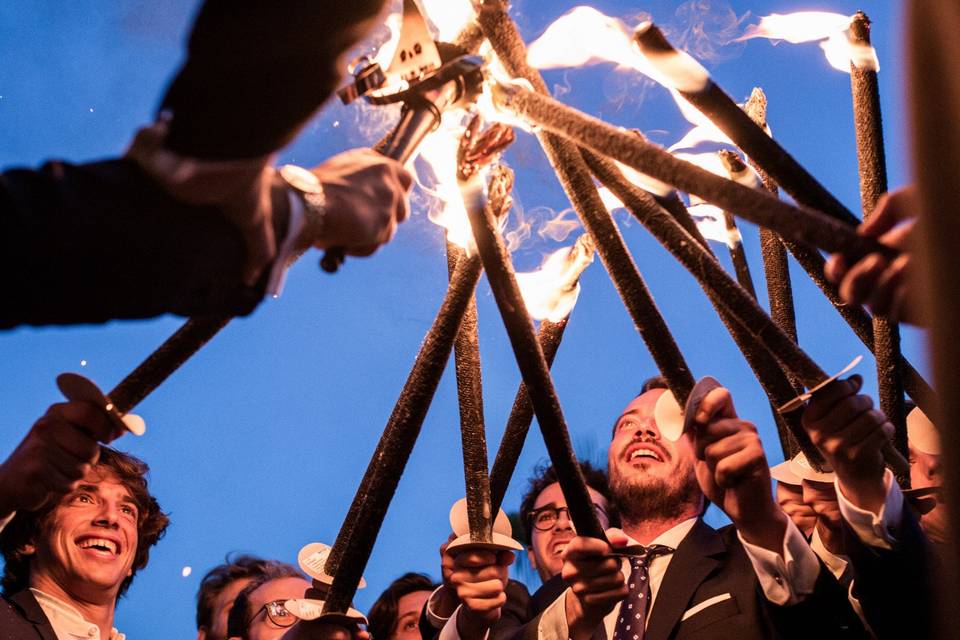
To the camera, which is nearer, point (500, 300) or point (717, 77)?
point (500, 300)

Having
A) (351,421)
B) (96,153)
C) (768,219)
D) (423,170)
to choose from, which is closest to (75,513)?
(423,170)

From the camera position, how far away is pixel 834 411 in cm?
217

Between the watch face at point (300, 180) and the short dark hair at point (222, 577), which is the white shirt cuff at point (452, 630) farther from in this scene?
the short dark hair at point (222, 577)

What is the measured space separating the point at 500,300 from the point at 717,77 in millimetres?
14632

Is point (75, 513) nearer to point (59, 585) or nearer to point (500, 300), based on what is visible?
point (59, 585)

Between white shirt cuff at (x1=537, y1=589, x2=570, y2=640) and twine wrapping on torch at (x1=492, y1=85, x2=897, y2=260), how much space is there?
5.35 feet

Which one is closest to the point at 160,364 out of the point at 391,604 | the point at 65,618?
the point at 65,618

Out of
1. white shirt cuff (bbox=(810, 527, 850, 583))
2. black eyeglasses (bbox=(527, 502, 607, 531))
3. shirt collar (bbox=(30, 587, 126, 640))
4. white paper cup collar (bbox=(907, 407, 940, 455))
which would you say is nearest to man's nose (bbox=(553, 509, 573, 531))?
black eyeglasses (bbox=(527, 502, 607, 531))

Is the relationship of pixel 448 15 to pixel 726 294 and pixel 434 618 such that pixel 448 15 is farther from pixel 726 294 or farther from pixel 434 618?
pixel 434 618

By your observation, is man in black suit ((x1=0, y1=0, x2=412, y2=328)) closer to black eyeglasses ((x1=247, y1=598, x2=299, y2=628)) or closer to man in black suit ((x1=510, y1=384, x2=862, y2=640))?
man in black suit ((x1=510, y1=384, x2=862, y2=640))

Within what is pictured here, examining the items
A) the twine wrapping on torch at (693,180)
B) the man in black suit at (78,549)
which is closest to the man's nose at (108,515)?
the man in black suit at (78,549)

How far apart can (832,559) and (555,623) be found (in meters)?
1.07

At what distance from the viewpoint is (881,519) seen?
2295 mm

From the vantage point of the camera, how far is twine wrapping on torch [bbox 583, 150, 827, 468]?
2.13m
